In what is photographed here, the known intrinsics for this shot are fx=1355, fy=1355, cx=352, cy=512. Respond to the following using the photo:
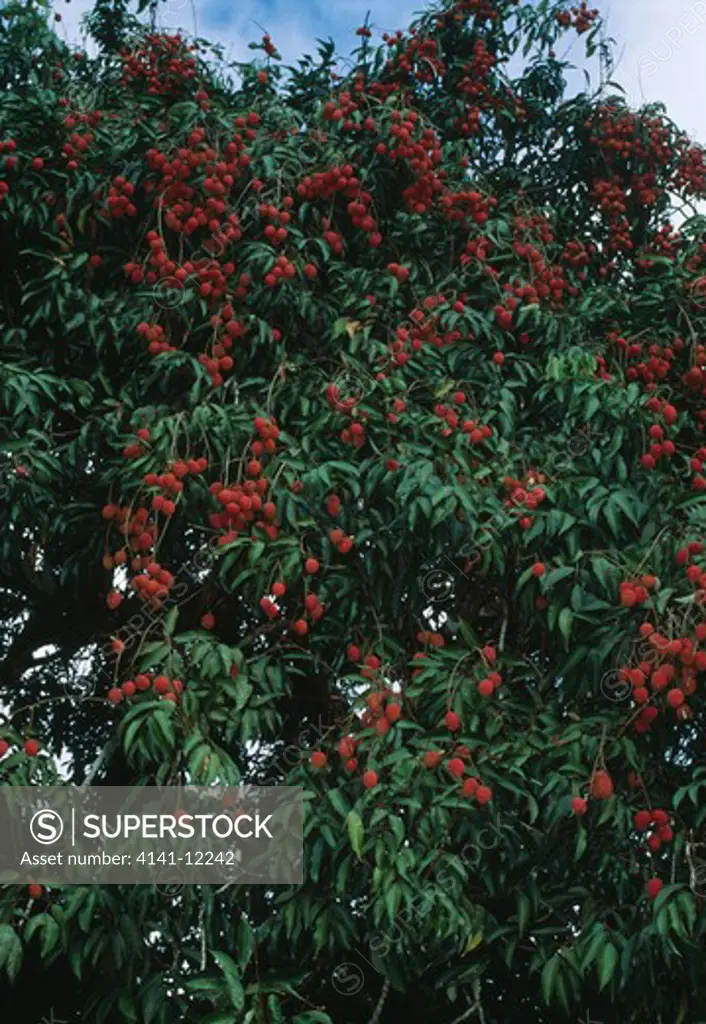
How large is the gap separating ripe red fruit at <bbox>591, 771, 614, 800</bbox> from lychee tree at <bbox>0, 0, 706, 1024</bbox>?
2.1 inches

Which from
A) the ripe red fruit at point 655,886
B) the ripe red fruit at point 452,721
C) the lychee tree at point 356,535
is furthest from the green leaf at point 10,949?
the ripe red fruit at point 655,886

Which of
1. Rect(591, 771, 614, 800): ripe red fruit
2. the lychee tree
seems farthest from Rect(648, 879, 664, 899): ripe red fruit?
Rect(591, 771, 614, 800): ripe red fruit

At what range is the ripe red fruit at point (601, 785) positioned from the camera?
272cm

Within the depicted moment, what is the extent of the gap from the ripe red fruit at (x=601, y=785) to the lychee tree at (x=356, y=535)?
0.05 meters

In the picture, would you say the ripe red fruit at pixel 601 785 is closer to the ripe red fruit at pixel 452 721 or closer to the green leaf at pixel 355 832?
the ripe red fruit at pixel 452 721

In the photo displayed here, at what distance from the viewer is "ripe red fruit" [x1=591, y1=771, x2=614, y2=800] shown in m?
2.72

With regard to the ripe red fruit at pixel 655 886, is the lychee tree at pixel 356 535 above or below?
above

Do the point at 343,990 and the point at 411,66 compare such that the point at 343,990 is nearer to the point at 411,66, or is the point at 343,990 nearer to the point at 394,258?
the point at 394,258

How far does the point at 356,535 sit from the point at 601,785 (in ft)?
2.62

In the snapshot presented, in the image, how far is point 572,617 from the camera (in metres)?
2.95

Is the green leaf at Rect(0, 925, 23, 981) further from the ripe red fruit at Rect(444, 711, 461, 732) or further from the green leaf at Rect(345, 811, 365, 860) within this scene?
the ripe red fruit at Rect(444, 711, 461, 732)

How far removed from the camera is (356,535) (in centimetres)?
311

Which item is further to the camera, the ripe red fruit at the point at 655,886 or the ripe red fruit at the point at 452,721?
the ripe red fruit at the point at 452,721

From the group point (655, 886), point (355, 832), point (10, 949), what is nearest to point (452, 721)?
point (355, 832)
